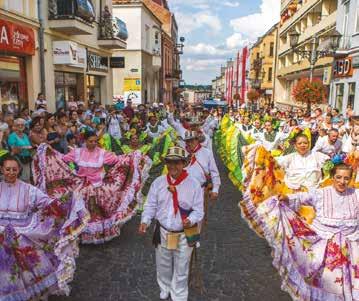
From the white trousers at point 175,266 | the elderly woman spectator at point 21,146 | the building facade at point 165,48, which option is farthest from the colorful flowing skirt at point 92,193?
the building facade at point 165,48

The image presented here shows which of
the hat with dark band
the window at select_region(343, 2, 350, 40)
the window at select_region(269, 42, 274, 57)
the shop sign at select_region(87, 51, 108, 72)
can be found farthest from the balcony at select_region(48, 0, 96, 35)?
the window at select_region(269, 42, 274, 57)

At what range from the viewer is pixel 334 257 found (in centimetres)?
402

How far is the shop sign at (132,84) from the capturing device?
2983 cm

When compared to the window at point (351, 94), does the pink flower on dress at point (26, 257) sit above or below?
below

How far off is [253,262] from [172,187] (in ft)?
7.75

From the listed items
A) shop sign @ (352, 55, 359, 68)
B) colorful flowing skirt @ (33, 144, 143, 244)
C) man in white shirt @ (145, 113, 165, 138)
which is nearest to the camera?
colorful flowing skirt @ (33, 144, 143, 244)

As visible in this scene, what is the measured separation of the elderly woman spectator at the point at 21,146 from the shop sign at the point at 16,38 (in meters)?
4.35

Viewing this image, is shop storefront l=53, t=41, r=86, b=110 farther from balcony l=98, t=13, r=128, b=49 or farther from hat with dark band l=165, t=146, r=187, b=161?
hat with dark band l=165, t=146, r=187, b=161

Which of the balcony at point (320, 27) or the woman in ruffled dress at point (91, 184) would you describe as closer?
the woman in ruffled dress at point (91, 184)

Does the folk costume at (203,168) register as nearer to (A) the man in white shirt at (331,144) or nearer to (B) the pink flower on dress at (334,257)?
(B) the pink flower on dress at (334,257)

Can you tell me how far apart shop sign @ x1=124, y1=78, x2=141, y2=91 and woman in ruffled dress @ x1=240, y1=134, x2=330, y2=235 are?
2412 cm

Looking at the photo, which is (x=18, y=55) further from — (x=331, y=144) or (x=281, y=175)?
(x=281, y=175)

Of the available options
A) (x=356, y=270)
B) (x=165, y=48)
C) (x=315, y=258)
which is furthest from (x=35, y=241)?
(x=165, y=48)

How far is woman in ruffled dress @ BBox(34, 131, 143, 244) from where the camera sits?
624 centimetres
